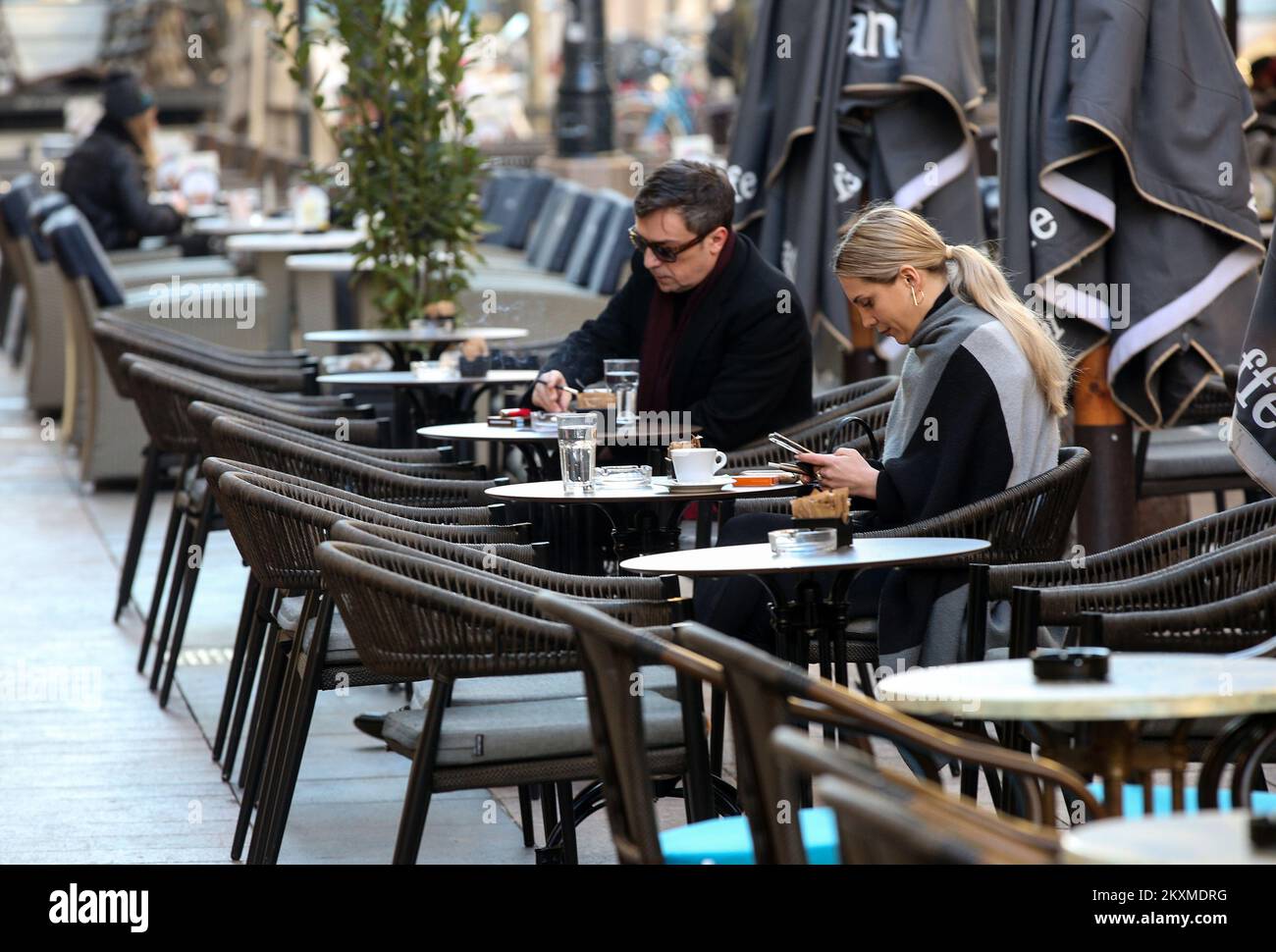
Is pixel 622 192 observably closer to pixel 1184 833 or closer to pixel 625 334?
pixel 625 334

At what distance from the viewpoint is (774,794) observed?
2674 mm

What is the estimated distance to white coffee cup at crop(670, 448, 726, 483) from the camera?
4.52 m

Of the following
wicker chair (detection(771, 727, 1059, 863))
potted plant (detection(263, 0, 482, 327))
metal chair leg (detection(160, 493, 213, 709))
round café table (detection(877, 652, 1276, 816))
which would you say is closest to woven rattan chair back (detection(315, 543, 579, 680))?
round café table (detection(877, 652, 1276, 816))

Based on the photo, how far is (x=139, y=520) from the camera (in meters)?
7.57

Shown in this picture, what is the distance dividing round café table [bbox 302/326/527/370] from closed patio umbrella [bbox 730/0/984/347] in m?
1.19

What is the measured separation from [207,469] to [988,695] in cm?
231

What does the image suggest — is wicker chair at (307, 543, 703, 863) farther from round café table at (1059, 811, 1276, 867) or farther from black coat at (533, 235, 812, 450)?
black coat at (533, 235, 812, 450)

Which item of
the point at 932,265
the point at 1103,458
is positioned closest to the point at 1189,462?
the point at 1103,458

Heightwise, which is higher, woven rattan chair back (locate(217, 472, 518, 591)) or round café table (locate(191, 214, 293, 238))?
woven rattan chair back (locate(217, 472, 518, 591))

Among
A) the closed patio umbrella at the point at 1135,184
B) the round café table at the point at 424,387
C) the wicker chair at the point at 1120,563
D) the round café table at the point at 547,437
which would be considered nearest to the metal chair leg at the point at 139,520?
the round café table at the point at 424,387

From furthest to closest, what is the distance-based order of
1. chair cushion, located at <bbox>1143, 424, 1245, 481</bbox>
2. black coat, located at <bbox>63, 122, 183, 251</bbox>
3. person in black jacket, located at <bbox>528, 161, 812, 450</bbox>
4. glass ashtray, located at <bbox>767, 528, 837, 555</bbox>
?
black coat, located at <bbox>63, 122, 183, 251</bbox> → chair cushion, located at <bbox>1143, 424, 1245, 481</bbox> → person in black jacket, located at <bbox>528, 161, 812, 450</bbox> → glass ashtray, located at <bbox>767, 528, 837, 555</bbox>

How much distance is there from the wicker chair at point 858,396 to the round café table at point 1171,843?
3.47 m

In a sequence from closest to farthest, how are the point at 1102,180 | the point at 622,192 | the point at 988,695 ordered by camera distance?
the point at 988,695 → the point at 1102,180 → the point at 622,192
